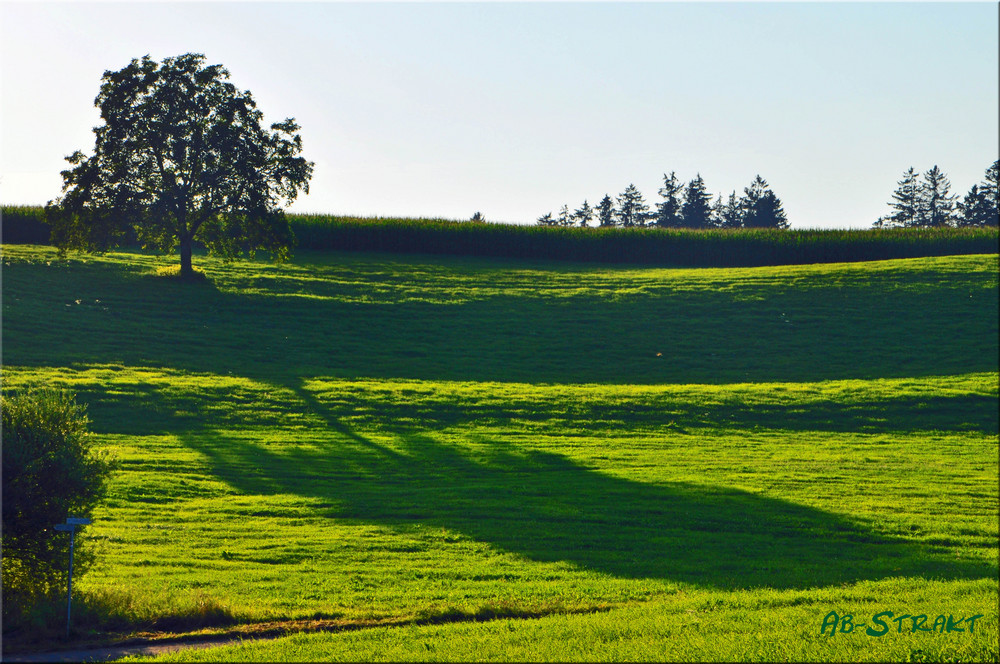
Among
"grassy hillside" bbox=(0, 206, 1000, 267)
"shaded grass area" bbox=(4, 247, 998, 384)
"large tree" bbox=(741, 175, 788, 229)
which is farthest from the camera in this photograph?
"large tree" bbox=(741, 175, 788, 229)

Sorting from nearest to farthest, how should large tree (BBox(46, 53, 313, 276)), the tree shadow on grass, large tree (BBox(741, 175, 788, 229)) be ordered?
the tree shadow on grass < large tree (BBox(46, 53, 313, 276)) < large tree (BBox(741, 175, 788, 229))

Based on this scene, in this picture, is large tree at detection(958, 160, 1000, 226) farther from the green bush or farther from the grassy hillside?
the green bush

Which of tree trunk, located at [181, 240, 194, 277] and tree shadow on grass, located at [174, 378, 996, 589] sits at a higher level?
tree trunk, located at [181, 240, 194, 277]

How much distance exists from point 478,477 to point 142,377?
60.1 feet

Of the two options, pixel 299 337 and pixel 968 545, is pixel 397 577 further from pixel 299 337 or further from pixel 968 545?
pixel 299 337

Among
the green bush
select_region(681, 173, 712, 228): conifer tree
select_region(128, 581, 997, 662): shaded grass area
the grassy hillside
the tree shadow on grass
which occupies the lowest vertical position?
the tree shadow on grass

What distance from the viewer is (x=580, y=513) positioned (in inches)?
758

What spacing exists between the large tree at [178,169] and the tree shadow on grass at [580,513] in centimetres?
2869

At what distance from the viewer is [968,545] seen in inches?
667

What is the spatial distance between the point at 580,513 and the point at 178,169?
4203 cm

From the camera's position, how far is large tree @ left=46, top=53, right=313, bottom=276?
Result: 50.0 metres

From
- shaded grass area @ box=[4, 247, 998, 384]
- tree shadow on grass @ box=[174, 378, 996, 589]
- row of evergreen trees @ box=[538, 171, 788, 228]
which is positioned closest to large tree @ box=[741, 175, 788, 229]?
row of evergreen trees @ box=[538, 171, 788, 228]

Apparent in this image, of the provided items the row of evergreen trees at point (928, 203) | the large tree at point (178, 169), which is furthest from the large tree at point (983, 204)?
the large tree at point (178, 169)

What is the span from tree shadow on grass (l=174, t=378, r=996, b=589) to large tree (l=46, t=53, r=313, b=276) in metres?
28.7
